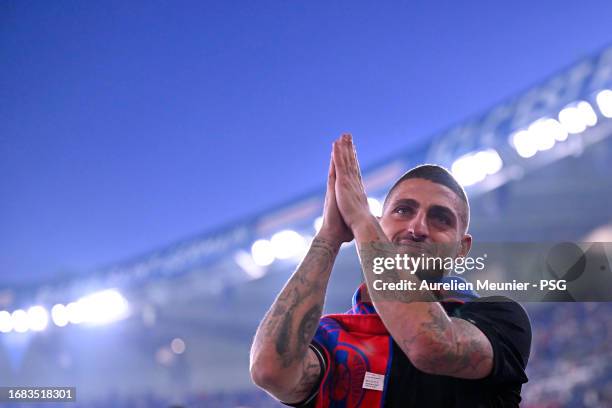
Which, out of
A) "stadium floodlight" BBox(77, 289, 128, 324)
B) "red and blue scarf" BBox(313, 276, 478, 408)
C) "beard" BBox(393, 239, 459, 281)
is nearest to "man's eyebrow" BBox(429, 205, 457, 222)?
"beard" BBox(393, 239, 459, 281)

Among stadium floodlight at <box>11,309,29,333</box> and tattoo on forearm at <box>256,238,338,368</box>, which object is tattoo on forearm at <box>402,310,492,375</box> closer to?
tattoo on forearm at <box>256,238,338,368</box>

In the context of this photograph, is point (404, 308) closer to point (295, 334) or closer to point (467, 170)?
point (295, 334)

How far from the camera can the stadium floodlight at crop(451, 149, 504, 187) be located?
1409 cm

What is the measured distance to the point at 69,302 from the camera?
67.4 feet

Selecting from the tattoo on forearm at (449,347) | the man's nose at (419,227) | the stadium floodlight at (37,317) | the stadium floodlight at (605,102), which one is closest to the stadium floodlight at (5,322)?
the stadium floodlight at (37,317)

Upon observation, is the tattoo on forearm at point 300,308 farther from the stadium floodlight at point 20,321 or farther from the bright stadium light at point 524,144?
the stadium floodlight at point 20,321

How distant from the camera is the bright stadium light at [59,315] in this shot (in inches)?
808

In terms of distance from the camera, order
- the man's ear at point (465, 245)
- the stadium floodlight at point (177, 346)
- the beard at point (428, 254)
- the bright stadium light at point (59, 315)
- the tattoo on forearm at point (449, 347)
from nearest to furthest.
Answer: the tattoo on forearm at point (449, 347)
the beard at point (428, 254)
the man's ear at point (465, 245)
the bright stadium light at point (59, 315)
the stadium floodlight at point (177, 346)

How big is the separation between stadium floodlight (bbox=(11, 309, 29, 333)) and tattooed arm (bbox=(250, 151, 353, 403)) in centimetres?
2076

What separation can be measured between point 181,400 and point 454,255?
20608 millimetres

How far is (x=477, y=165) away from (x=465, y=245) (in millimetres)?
12205

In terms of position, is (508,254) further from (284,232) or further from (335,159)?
(284,232)

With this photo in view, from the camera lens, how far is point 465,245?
2.62 metres

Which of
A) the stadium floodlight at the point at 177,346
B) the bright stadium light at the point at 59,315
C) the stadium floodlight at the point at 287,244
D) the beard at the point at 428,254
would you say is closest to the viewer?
the beard at the point at 428,254
